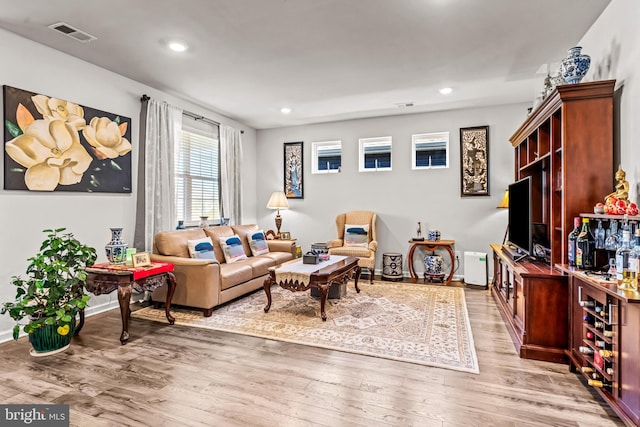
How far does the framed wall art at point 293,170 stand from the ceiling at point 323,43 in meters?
1.70

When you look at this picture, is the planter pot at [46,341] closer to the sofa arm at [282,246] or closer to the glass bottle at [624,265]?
the sofa arm at [282,246]

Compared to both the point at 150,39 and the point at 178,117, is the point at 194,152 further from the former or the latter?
the point at 150,39

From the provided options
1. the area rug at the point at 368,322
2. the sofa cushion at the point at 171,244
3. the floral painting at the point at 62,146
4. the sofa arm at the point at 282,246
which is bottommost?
the area rug at the point at 368,322

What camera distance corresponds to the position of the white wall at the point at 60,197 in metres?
3.02

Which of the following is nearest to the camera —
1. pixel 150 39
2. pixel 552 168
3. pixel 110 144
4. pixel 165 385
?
pixel 165 385

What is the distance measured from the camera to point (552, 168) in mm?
2785

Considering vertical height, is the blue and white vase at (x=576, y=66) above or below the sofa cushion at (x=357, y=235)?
above

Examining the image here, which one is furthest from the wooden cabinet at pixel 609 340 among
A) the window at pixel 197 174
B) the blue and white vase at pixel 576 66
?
the window at pixel 197 174

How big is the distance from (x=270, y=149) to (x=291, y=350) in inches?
182

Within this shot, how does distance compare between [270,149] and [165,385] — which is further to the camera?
[270,149]

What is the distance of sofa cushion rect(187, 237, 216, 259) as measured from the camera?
3.99 metres

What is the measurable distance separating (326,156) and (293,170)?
27.5 inches

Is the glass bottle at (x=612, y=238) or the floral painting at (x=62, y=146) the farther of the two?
the floral painting at (x=62, y=146)

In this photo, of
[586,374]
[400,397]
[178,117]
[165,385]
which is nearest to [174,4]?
[178,117]
